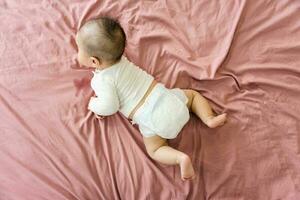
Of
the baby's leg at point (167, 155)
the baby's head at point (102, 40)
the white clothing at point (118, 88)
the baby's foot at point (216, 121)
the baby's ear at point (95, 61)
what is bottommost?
the baby's leg at point (167, 155)

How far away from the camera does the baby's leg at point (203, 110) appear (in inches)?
44.8

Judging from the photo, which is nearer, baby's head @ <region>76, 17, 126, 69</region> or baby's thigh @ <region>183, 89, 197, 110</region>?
baby's head @ <region>76, 17, 126, 69</region>

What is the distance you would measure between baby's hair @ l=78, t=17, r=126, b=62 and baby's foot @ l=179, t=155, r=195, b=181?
0.33 meters

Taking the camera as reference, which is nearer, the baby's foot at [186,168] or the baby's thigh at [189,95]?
the baby's foot at [186,168]

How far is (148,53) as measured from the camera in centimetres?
130

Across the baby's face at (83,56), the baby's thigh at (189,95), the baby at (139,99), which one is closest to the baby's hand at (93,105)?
the baby at (139,99)

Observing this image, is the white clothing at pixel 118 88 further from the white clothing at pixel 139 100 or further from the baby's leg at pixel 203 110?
the baby's leg at pixel 203 110

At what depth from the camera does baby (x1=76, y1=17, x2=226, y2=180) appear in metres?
1.07

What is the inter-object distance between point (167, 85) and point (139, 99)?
0.13 metres

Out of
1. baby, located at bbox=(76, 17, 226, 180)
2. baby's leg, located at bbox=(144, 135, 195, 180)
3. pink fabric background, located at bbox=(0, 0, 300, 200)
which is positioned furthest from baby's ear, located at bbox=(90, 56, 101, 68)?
baby's leg, located at bbox=(144, 135, 195, 180)

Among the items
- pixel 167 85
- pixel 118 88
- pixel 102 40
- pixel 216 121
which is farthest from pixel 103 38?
pixel 216 121

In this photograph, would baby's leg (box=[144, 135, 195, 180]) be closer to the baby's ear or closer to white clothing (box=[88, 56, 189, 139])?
white clothing (box=[88, 56, 189, 139])

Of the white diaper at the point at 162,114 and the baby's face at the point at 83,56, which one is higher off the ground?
the baby's face at the point at 83,56

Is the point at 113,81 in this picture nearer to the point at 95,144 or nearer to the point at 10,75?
the point at 95,144
